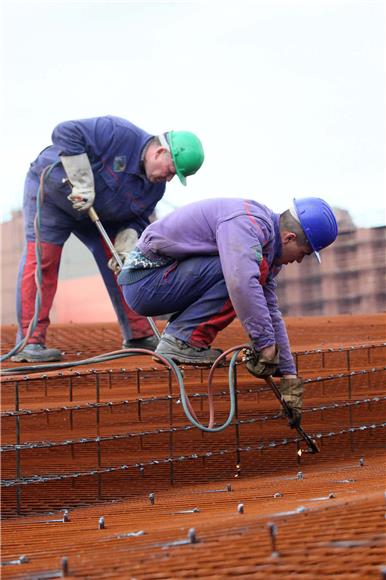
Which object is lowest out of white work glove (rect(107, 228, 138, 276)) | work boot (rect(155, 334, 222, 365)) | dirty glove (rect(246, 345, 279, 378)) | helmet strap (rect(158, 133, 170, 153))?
dirty glove (rect(246, 345, 279, 378))

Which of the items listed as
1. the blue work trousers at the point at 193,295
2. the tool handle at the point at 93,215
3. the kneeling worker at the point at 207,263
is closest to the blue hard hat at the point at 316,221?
the kneeling worker at the point at 207,263

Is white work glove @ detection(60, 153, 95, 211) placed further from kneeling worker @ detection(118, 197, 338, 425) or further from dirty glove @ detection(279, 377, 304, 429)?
dirty glove @ detection(279, 377, 304, 429)

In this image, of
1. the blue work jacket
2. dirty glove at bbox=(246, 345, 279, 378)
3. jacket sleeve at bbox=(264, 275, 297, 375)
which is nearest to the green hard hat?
the blue work jacket

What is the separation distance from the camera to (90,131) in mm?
5461

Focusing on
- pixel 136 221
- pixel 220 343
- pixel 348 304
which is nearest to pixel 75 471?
pixel 136 221

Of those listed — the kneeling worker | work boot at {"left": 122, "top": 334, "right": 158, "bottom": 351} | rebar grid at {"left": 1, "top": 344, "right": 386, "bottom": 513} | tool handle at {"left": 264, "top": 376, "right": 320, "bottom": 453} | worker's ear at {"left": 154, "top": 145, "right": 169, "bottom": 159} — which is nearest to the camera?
the kneeling worker

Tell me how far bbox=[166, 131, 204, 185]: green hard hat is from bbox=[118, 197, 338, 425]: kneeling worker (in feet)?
3.40

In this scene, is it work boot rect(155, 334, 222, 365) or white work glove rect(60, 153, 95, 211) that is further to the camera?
white work glove rect(60, 153, 95, 211)

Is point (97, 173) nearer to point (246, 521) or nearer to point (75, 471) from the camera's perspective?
point (75, 471)

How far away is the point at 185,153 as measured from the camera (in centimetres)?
518

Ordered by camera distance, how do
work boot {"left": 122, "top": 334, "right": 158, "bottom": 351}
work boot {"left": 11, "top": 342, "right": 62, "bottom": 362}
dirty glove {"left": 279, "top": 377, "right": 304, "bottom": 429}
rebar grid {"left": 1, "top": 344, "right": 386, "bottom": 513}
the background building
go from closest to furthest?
dirty glove {"left": 279, "top": 377, "right": 304, "bottom": 429}, rebar grid {"left": 1, "top": 344, "right": 386, "bottom": 513}, work boot {"left": 11, "top": 342, "right": 62, "bottom": 362}, work boot {"left": 122, "top": 334, "right": 158, "bottom": 351}, the background building

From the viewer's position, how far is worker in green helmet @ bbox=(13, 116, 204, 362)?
211 inches

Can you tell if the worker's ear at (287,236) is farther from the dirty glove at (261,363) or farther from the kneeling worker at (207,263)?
the dirty glove at (261,363)

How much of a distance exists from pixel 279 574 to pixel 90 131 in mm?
3761
